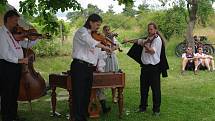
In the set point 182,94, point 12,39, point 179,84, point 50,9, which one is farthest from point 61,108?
point 179,84

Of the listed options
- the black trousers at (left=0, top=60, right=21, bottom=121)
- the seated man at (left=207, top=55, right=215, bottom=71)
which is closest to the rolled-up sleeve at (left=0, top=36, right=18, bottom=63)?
the black trousers at (left=0, top=60, right=21, bottom=121)

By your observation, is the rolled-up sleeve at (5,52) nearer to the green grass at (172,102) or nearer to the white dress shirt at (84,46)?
the white dress shirt at (84,46)

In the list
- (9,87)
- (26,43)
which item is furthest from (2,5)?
(9,87)

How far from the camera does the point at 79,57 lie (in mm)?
6957

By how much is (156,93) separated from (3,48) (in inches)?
112

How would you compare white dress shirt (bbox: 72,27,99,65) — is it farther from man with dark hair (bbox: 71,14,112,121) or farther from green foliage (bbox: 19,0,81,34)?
green foliage (bbox: 19,0,81,34)

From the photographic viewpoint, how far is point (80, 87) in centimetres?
707

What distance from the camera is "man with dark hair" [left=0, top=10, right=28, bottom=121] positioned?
22.7ft

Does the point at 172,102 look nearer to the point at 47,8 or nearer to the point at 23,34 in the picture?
the point at 47,8

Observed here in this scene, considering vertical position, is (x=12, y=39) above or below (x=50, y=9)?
below

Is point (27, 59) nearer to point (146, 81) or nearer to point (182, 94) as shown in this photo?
point (146, 81)

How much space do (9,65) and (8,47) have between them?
0.26m

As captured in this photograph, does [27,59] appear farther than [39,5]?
No

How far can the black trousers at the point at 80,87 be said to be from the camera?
7.00 metres
